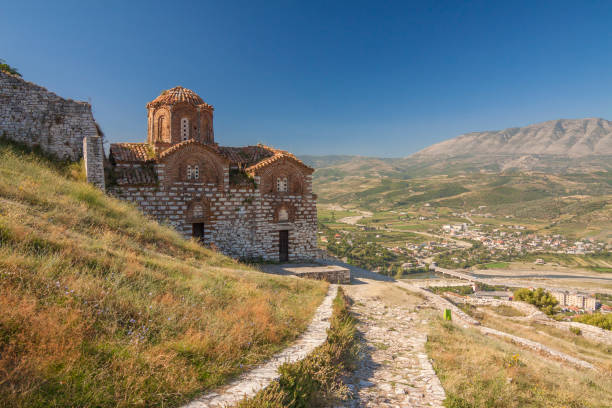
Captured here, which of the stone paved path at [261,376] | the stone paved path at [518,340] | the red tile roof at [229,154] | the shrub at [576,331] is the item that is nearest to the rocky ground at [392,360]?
the stone paved path at [261,376]

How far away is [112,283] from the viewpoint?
14.6 ft

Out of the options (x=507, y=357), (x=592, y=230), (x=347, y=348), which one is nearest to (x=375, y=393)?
(x=347, y=348)

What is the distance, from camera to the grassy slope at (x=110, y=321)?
108 inches

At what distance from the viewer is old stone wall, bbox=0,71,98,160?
11742 mm

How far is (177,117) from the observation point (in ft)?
50.6

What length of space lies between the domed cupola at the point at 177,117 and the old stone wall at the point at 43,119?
3094mm

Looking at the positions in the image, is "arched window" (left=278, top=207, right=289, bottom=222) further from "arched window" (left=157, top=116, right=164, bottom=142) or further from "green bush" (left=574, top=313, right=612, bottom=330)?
"green bush" (left=574, top=313, right=612, bottom=330)

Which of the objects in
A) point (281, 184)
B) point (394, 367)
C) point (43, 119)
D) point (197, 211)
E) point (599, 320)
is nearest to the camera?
point (394, 367)

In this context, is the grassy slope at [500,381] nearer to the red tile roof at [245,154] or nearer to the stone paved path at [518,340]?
the stone paved path at [518,340]

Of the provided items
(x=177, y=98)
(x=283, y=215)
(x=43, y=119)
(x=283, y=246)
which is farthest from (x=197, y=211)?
(x=43, y=119)

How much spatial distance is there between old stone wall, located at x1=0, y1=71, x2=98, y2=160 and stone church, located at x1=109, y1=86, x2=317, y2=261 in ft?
4.99

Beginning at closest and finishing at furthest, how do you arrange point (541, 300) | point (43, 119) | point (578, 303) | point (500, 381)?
1. point (500, 381)
2. point (43, 119)
3. point (541, 300)
4. point (578, 303)

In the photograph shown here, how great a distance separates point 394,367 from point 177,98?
589 inches

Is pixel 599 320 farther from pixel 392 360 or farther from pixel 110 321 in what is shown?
pixel 110 321
